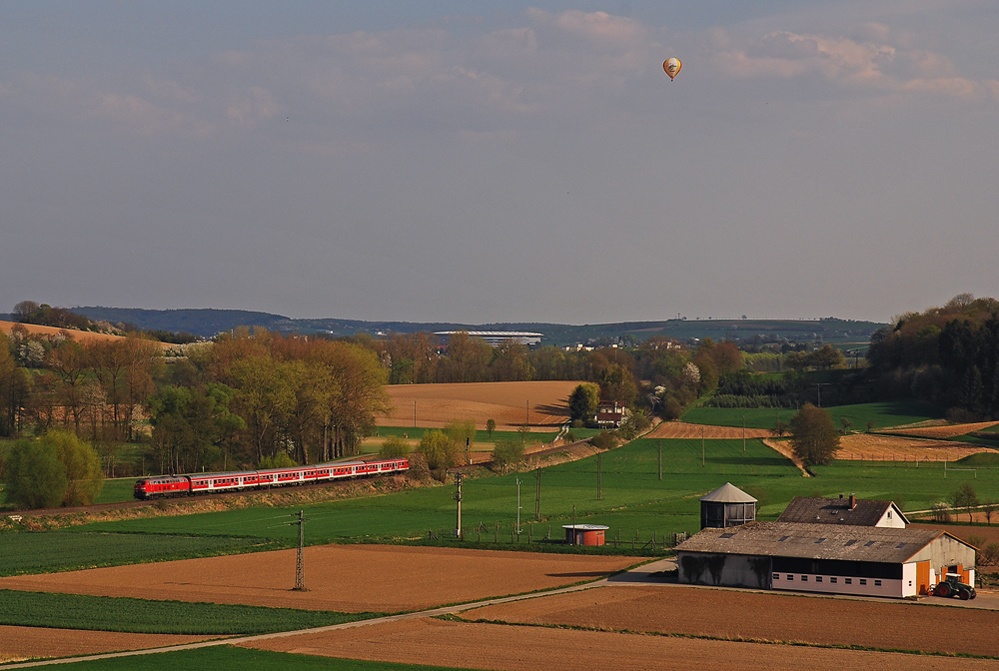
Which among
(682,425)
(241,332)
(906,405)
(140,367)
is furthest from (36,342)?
(906,405)

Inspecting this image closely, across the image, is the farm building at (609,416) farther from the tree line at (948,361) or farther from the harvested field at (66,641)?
the harvested field at (66,641)

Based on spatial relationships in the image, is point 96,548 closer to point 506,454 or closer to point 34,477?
point 34,477

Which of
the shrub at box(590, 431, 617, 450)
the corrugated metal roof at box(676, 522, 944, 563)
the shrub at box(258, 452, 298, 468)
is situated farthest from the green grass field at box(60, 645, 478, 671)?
the shrub at box(590, 431, 617, 450)

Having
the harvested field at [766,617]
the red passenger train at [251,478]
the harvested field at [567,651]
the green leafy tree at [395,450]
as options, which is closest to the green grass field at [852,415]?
the green leafy tree at [395,450]

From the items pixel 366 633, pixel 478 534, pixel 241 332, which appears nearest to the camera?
pixel 366 633

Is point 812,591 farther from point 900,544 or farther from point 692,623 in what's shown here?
point 692,623

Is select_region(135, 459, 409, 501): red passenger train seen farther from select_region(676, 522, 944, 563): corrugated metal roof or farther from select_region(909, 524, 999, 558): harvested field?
select_region(909, 524, 999, 558): harvested field
